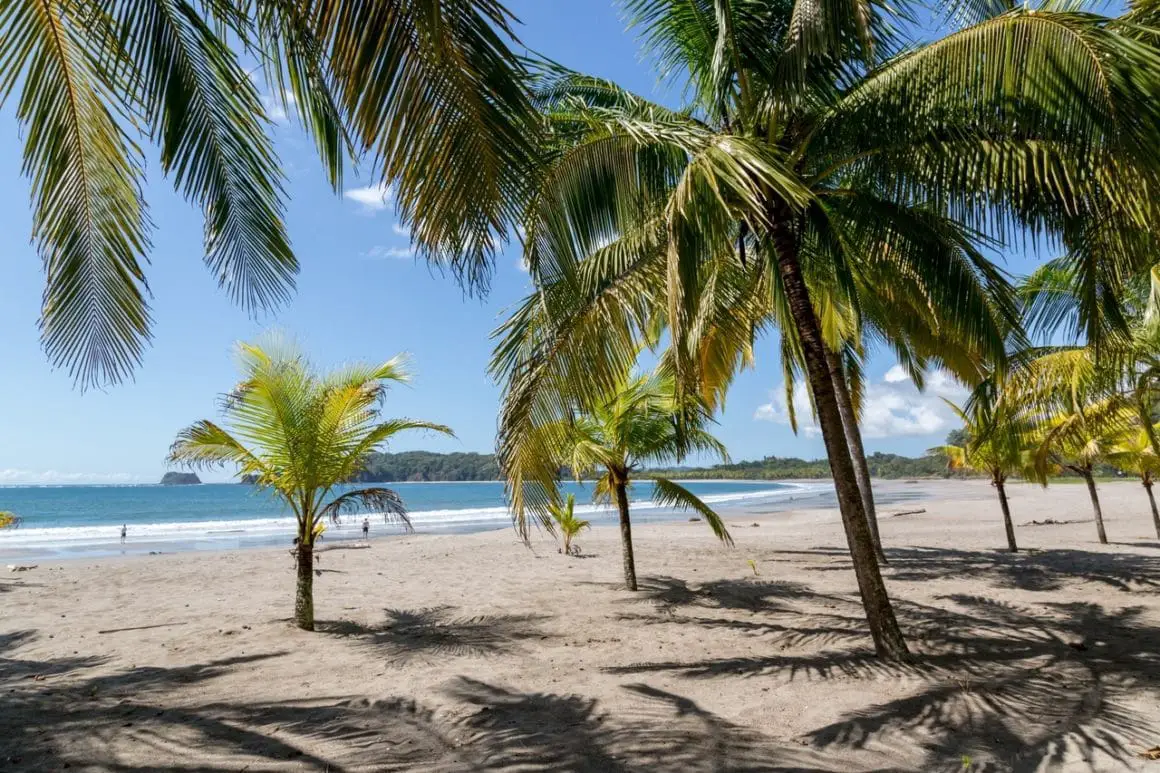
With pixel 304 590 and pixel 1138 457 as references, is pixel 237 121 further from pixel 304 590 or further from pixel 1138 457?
pixel 1138 457

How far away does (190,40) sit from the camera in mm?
3232

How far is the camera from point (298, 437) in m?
6.95

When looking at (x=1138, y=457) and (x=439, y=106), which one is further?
(x=1138, y=457)

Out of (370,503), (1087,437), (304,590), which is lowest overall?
(304,590)

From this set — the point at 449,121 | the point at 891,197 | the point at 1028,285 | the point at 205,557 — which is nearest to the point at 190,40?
the point at 449,121

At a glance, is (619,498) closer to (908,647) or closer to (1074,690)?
(908,647)

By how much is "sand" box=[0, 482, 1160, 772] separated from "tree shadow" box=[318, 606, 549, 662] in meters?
0.04

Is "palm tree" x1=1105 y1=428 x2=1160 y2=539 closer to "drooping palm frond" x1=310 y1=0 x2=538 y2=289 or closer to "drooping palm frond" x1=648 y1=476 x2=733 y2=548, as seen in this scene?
"drooping palm frond" x1=648 y1=476 x2=733 y2=548

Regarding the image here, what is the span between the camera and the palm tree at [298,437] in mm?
6840

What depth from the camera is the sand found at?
12.1 feet

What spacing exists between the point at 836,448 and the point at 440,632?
447 centimetres

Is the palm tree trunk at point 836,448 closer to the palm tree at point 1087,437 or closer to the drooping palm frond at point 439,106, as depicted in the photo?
the drooping palm frond at point 439,106

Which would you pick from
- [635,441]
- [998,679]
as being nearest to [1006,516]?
[635,441]

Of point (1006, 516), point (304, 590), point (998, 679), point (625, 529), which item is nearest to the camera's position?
point (998, 679)
